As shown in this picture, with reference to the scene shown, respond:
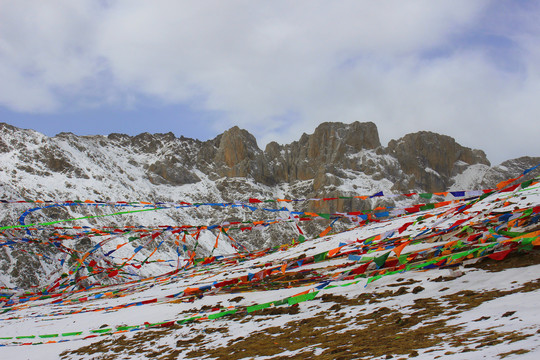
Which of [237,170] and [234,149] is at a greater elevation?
[234,149]

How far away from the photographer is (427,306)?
824 cm

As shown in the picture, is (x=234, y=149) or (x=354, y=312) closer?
(x=354, y=312)

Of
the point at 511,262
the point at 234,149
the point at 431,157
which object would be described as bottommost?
the point at 511,262

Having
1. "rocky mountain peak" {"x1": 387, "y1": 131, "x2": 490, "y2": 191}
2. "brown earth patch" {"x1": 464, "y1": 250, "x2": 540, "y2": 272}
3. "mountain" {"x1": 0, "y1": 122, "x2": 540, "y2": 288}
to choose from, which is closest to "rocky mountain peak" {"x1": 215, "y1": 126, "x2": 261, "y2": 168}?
"mountain" {"x1": 0, "y1": 122, "x2": 540, "y2": 288}

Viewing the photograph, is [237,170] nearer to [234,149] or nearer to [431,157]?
[234,149]

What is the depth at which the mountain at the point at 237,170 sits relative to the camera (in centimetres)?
10456

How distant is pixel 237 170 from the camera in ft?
464

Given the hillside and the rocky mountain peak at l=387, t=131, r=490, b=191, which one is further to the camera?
the rocky mountain peak at l=387, t=131, r=490, b=191

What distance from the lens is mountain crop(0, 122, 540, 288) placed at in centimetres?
10456

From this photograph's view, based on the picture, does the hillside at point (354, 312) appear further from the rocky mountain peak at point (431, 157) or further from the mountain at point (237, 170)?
the rocky mountain peak at point (431, 157)

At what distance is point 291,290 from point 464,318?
22.2 ft

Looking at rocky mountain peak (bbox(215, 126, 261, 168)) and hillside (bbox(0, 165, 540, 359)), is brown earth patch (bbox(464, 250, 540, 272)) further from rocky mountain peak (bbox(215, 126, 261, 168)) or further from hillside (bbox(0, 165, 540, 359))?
rocky mountain peak (bbox(215, 126, 261, 168))

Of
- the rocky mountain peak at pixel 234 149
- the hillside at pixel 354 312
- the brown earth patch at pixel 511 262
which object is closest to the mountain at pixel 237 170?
the rocky mountain peak at pixel 234 149

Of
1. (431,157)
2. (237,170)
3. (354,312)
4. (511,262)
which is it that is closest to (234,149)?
(237,170)
